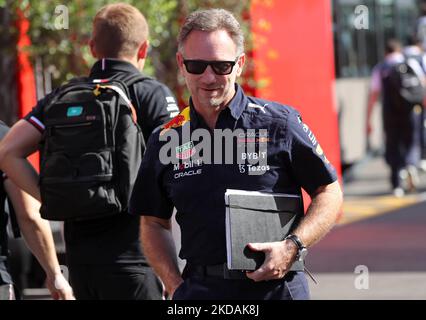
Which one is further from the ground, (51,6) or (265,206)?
(51,6)

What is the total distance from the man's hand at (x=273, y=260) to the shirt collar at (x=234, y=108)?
1.59ft

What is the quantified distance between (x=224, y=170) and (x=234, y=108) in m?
0.22

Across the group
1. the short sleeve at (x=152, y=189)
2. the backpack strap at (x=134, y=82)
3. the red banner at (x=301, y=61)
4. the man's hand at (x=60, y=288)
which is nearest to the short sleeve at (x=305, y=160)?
the short sleeve at (x=152, y=189)

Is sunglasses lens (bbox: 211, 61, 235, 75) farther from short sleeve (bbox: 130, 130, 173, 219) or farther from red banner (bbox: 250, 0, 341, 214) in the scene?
red banner (bbox: 250, 0, 341, 214)

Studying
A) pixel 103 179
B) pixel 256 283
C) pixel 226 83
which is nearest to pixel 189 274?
pixel 256 283

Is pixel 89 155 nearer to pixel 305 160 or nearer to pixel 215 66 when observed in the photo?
pixel 215 66

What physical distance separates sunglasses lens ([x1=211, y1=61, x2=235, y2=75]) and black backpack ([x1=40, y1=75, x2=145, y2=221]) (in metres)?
1.13

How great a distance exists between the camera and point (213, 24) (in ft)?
13.4

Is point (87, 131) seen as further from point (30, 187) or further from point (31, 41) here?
point (31, 41)

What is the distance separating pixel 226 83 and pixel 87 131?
1176 millimetres

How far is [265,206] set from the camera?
3979 mm

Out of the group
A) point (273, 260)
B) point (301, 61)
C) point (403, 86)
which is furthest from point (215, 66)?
point (403, 86)
